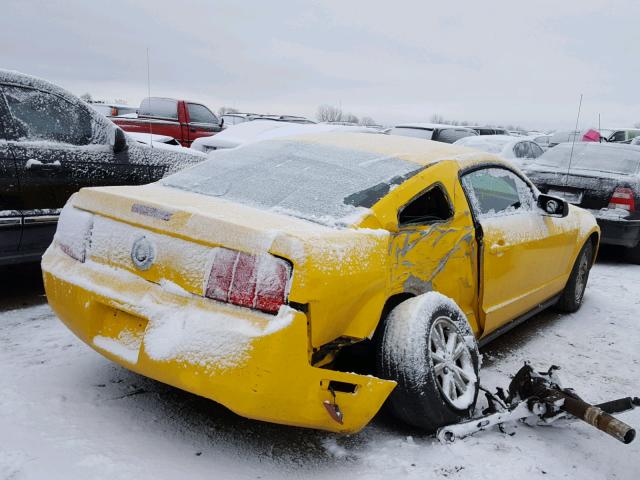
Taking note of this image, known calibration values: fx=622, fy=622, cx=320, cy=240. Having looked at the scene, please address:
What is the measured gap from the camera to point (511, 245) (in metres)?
3.85

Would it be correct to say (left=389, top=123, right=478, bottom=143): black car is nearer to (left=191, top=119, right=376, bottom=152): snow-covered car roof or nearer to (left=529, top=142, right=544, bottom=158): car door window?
(left=529, top=142, right=544, bottom=158): car door window

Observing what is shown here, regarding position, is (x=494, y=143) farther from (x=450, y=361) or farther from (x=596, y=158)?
(x=450, y=361)

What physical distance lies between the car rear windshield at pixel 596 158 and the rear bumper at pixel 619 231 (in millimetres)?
721

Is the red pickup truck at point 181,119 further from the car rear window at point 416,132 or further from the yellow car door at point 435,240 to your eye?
the yellow car door at point 435,240

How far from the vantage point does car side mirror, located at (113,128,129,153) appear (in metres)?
5.00

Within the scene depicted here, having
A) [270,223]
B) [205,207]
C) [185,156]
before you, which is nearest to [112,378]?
[205,207]

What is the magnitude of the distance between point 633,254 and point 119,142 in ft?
20.1

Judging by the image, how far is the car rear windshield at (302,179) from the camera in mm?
2994

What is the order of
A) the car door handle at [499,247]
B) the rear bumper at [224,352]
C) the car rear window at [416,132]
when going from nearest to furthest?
the rear bumper at [224,352] < the car door handle at [499,247] < the car rear window at [416,132]

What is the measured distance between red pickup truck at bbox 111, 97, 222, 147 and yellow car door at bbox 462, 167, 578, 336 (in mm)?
10358

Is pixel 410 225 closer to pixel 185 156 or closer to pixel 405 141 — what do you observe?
pixel 405 141

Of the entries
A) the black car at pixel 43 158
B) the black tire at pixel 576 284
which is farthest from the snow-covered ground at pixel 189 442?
the black tire at pixel 576 284

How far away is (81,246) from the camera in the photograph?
3008mm

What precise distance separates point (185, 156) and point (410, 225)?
3204 mm
